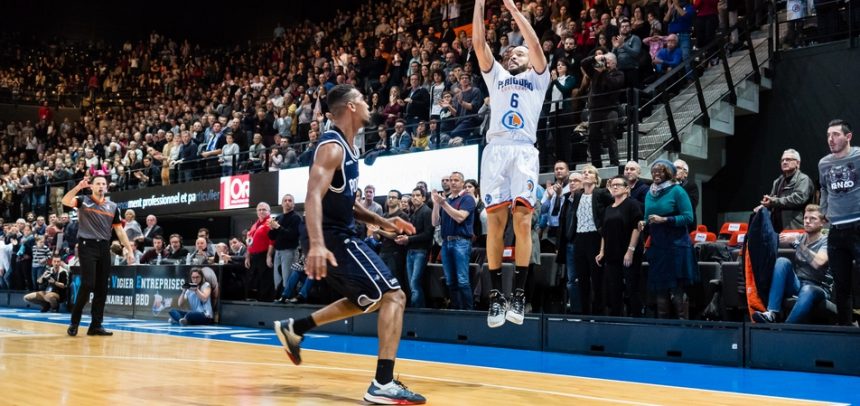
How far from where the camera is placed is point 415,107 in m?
15.4

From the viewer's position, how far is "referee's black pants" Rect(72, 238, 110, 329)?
10.0 meters

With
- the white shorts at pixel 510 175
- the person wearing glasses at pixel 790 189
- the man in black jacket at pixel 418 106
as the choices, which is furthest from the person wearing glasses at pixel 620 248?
the man in black jacket at pixel 418 106

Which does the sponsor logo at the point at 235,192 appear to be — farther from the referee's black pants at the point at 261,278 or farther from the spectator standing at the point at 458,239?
the spectator standing at the point at 458,239

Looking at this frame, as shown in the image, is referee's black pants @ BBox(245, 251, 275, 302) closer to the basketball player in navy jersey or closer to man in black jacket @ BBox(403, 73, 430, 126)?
man in black jacket @ BBox(403, 73, 430, 126)

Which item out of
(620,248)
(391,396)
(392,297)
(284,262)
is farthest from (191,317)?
(391,396)

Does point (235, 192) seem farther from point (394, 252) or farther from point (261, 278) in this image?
point (394, 252)

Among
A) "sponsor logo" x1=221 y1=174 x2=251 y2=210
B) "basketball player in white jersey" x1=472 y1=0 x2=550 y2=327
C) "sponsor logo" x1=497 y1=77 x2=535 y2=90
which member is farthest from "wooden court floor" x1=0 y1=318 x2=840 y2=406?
"sponsor logo" x1=221 y1=174 x2=251 y2=210

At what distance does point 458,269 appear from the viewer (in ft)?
32.2

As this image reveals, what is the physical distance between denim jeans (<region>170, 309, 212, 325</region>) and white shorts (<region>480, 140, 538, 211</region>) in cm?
750

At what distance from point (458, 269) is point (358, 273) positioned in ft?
15.5

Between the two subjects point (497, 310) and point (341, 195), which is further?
point (497, 310)

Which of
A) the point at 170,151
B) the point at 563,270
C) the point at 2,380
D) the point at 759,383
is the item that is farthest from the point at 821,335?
the point at 170,151

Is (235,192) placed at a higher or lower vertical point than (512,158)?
higher

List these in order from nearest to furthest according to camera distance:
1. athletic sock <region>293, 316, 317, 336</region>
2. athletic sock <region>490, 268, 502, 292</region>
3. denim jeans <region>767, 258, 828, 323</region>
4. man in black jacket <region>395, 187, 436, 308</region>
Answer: athletic sock <region>293, 316, 317, 336</region> < athletic sock <region>490, 268, 502, 292</region> < denim jeans <region>767, 258, 828, 323</region> < man in black jacket <region>395, 187, 436, 308</region>
